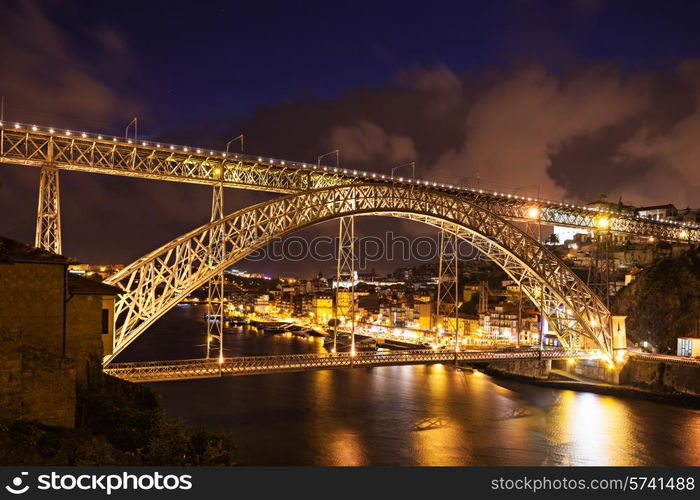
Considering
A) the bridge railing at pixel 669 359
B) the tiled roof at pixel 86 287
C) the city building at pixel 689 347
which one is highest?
the tiled roof at pixel 86 287

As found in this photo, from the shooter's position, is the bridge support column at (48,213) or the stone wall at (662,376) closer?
the bridge support column at (48,213)

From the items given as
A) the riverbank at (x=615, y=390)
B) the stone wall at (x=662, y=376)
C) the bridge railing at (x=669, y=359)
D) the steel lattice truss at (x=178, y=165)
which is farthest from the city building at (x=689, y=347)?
the steel lattice truss at (x=178, y=165)

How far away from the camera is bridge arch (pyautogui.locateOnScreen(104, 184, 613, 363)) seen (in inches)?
770

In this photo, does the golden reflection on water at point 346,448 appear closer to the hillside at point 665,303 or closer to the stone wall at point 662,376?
the stone wall at point 662,376

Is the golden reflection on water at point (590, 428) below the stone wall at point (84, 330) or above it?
below

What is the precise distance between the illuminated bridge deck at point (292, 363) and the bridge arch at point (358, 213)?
1.06 metres

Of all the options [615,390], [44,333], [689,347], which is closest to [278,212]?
[44,333]

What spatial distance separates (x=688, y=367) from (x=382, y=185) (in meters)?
17.8

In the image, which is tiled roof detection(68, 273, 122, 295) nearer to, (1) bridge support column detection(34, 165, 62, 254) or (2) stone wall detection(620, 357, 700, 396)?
(1) bridge support column detection(34, 165, 62, 254)

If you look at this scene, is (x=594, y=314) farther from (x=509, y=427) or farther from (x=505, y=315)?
(x=505, y=315)

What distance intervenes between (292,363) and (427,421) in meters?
5.72

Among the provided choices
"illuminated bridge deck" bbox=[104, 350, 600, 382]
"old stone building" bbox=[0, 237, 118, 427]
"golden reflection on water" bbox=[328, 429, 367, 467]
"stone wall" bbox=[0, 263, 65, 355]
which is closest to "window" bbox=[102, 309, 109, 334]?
"old stone building" bbox=[0, 237, 118, 427]

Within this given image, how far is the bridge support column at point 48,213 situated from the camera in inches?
687

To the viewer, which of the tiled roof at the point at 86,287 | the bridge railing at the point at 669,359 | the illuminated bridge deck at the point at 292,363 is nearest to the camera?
the tiled roof at the point at 86,287
